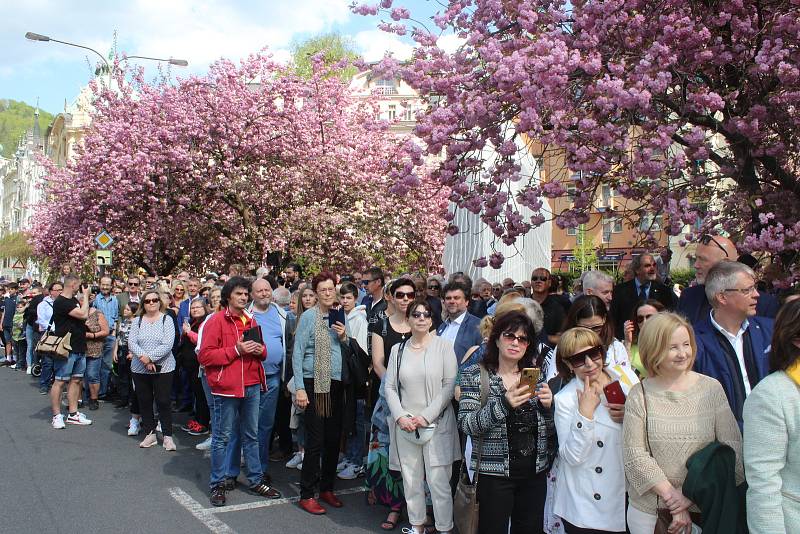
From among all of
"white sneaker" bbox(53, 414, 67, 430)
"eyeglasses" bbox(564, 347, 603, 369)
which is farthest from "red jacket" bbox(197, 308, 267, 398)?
"white sneaker" bbox(53, 414, 67, 430)

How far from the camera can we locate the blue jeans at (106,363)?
1298 cm

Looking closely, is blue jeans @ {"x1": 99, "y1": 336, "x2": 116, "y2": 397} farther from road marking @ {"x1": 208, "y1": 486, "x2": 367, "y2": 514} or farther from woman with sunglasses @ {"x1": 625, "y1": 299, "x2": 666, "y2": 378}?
woman with sunglasses @ {"x1": 625, "y1": 299, "x2": 666, "y2": 378}

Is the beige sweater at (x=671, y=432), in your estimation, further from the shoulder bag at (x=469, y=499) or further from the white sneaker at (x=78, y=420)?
the white sneaker at (x=78, y=420)

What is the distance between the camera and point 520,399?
4414 millimetres

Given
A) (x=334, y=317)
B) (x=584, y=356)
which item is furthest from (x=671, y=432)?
(x=334, y=317)

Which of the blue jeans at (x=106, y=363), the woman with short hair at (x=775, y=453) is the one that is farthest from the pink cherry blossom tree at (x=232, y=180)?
the woman with short hair at (x=775, y=453)

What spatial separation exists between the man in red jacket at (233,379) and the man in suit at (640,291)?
12.1ft

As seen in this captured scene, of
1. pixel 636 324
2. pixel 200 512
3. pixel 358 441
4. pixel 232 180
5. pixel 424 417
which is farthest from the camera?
pixel 232 180

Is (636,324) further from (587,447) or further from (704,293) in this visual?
(587,447)

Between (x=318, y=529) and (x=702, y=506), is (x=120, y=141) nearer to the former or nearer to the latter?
(x=318, y=529)

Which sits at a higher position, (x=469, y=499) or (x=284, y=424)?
(x=469, y=499)

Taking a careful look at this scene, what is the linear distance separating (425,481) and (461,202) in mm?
4606

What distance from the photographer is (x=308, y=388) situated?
22.9 feet

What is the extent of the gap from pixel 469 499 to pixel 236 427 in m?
3.28
